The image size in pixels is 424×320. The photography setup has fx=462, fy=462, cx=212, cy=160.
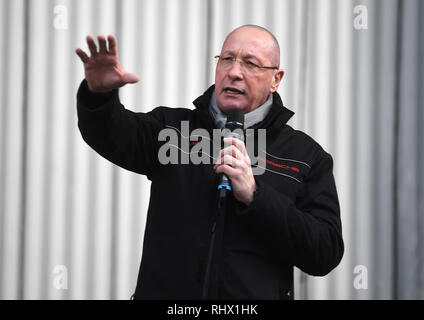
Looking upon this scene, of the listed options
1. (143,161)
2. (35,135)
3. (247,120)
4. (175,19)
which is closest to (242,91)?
(247,120)

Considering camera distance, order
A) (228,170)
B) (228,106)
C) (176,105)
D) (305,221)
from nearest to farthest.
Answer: (228,170)
(305,221)
(228,106)
(176,105)

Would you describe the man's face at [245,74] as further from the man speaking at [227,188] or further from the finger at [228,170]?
the finger at [228,170]

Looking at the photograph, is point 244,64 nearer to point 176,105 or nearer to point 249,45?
point 249,45

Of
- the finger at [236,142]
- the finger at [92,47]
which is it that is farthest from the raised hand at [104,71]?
the finger at [236,142]

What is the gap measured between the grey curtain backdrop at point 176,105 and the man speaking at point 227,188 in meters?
1.12

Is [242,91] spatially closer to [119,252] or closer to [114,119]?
[114,119]

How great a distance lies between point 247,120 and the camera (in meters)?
1.21

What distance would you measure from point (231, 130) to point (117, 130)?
0.27m

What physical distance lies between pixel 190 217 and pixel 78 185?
4.47 ft

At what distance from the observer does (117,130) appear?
1.08 metres

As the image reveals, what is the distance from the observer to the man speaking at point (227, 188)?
1.01 m

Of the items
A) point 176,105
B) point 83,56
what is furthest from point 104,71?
point 176,105

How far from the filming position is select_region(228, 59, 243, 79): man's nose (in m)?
1.20

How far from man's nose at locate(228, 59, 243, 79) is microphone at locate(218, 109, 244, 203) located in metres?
0.13
